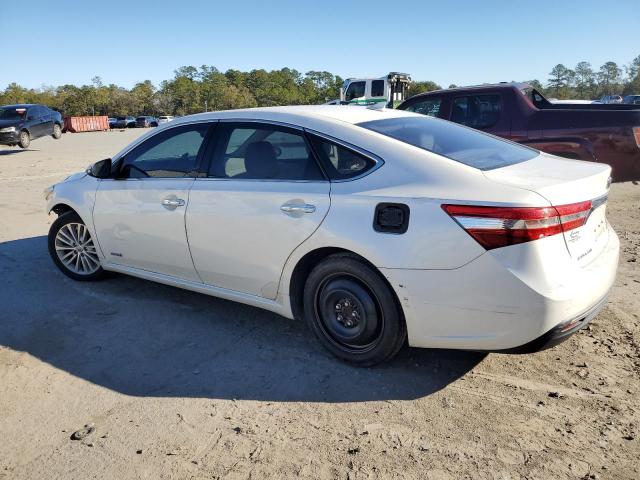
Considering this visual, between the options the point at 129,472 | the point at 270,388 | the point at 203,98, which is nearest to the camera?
the point at 129,472

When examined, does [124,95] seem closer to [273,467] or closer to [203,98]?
[203,98]

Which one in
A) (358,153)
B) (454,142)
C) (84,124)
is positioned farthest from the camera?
(84,124)

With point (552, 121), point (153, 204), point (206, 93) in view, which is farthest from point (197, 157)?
point (206, 93)

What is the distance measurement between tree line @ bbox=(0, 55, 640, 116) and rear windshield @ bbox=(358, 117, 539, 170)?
72.2 m

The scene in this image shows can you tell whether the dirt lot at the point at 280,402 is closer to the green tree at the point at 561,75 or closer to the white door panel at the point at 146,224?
the white door panel at the point at 146,224

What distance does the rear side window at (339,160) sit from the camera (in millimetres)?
3141

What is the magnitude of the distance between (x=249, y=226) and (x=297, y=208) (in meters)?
0.42

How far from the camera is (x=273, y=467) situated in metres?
2.43

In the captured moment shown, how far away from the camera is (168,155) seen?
13.7 ft

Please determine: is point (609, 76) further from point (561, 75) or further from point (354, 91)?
point (354, 91)

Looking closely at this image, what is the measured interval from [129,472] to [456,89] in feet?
24.0

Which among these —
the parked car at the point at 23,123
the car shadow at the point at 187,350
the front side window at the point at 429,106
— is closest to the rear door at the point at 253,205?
the car shadow at the point at 187,350

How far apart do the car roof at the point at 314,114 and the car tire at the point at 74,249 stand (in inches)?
65.4

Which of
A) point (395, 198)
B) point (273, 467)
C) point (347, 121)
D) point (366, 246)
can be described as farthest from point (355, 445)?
point (347, 121)
